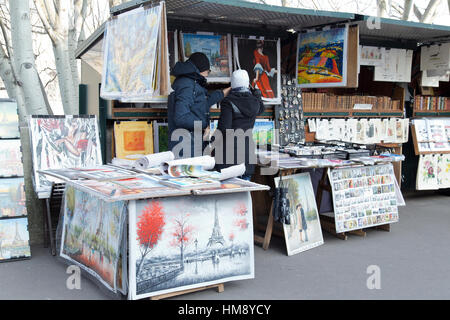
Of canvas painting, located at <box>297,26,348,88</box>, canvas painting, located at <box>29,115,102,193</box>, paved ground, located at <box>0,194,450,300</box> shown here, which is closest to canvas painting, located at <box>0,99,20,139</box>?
canvas painting, located at <box>29,115,102,193</box>

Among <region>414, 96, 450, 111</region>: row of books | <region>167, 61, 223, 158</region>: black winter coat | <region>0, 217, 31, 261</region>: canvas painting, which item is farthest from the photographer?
<region>414, 96, 450, 111</region>: row of books

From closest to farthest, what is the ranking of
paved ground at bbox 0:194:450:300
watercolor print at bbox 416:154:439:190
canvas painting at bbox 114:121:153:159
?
paved ground at bbox 0:194:450:300 < canvas painting at bbox 114:121:153:159 < watercolor print at bbox 416:154:439:190

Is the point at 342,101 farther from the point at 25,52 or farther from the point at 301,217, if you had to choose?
the point at 25,52

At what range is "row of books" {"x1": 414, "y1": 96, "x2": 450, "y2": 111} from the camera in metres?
8.83

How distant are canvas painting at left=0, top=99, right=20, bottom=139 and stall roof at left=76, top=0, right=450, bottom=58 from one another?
145cm

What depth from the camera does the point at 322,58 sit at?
21.9 ft

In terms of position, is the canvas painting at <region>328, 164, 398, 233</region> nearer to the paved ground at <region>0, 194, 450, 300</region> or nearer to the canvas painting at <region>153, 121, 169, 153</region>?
the paved ground at <region>0, 194, 450, 300</region>

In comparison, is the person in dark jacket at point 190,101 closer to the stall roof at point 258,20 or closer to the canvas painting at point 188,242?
the stall roof at point 258,20

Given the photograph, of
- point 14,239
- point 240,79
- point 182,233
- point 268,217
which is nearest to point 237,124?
point 240,79

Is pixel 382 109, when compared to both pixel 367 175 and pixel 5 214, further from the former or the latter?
pixel 5 214

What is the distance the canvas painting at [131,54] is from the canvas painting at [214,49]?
1.20m

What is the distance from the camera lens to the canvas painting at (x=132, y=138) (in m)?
6.21

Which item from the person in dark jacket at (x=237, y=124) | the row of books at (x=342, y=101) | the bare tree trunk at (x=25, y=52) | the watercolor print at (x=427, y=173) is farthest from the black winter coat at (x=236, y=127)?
the watercolor print at (x=427, y=173)

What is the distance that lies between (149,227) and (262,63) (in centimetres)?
376
